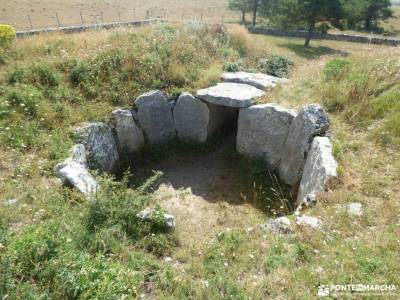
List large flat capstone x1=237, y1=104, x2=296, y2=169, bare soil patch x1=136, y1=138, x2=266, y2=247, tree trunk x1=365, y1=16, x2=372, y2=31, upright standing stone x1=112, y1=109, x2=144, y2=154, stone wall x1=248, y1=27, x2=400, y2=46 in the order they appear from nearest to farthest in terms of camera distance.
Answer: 1. bare soil patch x1=136, y1=138, x2=266, y2=247
2. large flat capstone x1=237, y1=104, x2=296, y2=169
3. upright standing stone x1=112, y1=109, x2=144, y2=154
4. stone wall x1=248, y1=27, x2=400, y2=46
5. tree trunk x1=365, y1=16, x2=372, y2=31

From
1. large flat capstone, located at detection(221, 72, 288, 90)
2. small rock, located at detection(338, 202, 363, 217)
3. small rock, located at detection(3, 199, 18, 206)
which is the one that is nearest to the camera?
small rock, located at detection(338, 202, 363, 217)

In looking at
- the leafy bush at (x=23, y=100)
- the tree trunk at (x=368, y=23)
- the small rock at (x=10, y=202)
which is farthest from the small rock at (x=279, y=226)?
the tree trunk at (x=368, y=23)

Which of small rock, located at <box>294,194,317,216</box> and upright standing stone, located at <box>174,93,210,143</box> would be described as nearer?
small rock, located at <box>294,194,317,216</box>

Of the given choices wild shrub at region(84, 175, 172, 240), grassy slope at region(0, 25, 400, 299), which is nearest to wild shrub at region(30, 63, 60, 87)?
grassy slope at region(0, 25, 400, 299)

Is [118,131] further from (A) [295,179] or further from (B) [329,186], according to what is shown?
(B) [329,186]

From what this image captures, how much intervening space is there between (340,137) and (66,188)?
545 cm

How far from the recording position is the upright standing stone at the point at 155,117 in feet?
29.0

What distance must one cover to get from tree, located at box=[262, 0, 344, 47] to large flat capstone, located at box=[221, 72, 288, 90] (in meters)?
15.9

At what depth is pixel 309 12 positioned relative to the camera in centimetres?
2303

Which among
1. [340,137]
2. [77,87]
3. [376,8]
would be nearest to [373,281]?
[340,137]

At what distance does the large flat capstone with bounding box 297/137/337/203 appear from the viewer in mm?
5762

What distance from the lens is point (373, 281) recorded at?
3607 millimetres

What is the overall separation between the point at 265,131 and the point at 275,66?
432 cm

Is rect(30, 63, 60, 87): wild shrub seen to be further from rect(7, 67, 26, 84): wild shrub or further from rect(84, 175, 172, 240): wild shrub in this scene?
rect(84, 175, 172, 240): wild shrub
